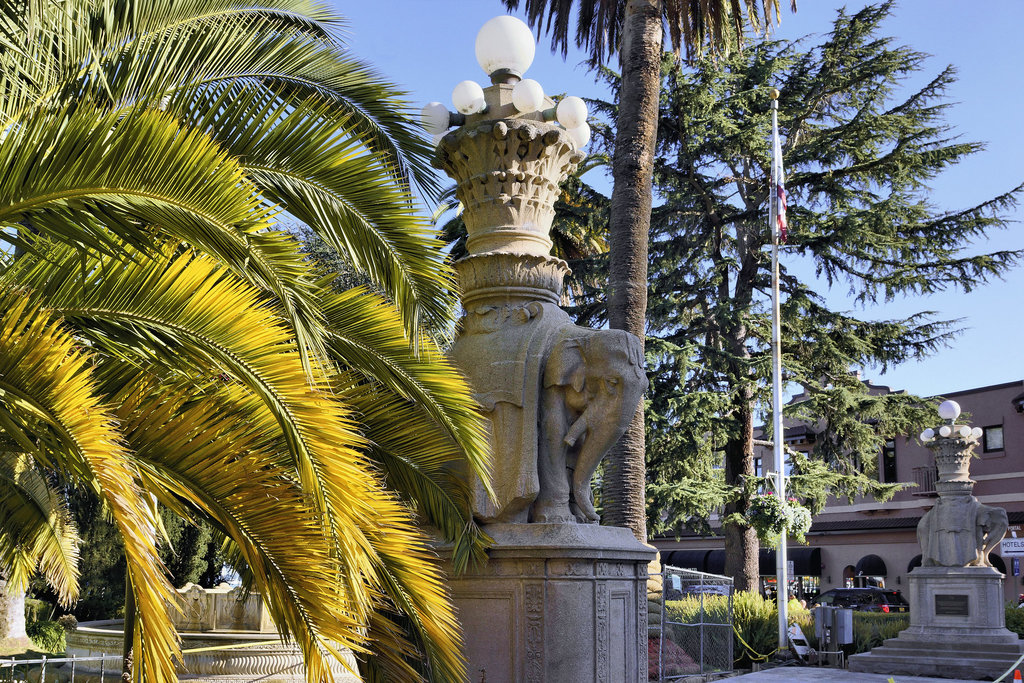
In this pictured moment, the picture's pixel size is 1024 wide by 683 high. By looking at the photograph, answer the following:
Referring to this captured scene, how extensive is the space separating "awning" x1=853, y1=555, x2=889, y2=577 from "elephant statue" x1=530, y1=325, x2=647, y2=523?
38.7 m

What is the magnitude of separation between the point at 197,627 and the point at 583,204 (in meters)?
13.4

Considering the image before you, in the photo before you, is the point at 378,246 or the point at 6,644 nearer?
the point at 378,246

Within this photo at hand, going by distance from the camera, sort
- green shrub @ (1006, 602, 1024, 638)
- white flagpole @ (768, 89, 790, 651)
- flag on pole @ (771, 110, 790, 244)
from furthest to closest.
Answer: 1. green shrub @ (1006, 602, 1024, 638)
2. flag on pole @ (771, 110, 790, 244)
3. white flagpole @ (768, 89, 790, 651)

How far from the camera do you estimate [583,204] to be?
23531 millimetres

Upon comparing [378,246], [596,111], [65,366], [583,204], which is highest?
[596,111]

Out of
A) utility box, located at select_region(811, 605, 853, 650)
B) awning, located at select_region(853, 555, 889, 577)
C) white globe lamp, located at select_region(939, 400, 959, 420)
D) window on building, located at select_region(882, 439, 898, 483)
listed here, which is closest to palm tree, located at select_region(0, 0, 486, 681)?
utility box, located at select_region(811, 605, 853, 650)

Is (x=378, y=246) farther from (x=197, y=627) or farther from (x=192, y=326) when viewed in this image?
(x=197, y=627)

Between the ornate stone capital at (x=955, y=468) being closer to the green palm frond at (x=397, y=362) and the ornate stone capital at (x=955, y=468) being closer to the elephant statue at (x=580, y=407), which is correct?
the elephant statue at (x=580, y=407)

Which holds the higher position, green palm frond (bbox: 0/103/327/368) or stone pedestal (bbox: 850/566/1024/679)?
green palm frond (bbox: 0/103/327/368)

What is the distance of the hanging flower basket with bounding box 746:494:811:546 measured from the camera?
19.1 m

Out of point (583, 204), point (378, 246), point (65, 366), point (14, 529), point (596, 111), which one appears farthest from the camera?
point (596, 111)

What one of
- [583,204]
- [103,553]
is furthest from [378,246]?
[103,553]

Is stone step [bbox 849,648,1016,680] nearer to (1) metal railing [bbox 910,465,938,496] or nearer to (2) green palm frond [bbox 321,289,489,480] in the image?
(2) green palm frond [bbox 321,289,489,480]

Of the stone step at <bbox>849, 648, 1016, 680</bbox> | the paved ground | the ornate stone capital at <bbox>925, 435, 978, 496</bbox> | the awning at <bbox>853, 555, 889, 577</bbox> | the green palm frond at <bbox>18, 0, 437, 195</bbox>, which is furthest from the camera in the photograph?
the awning at <bbox>853, 555, 889, 577</bbox>
